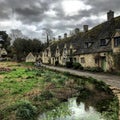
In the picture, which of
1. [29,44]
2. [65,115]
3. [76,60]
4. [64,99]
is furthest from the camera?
[29,44]

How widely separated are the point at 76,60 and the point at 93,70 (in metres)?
11.9

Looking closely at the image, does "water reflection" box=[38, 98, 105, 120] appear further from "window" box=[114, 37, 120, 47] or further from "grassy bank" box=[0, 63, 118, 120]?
"window" box=[114, 37, 120, 47]

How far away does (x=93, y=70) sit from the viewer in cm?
4134

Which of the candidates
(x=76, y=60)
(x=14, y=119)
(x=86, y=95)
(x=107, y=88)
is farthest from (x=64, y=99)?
(x=76, y=60)

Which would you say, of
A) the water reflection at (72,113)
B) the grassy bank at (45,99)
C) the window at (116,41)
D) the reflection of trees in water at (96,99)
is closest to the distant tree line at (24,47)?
the window at (116,41)

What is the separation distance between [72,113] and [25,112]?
9.55 ft

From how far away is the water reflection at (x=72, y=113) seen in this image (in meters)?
14.9

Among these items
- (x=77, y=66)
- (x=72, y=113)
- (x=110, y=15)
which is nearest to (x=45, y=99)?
(x=72, y=113)

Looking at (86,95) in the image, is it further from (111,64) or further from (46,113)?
(111,64)

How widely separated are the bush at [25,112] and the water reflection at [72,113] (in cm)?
49

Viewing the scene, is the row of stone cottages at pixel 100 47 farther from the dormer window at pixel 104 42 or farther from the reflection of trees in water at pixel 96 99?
the reflection of trees in water at pixel 96 99

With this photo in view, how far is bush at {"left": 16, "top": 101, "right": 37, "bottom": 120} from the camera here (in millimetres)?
14289

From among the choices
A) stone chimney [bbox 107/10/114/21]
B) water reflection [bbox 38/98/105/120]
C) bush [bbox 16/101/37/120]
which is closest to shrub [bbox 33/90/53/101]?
water reflection [bbox 38/98/105/120]

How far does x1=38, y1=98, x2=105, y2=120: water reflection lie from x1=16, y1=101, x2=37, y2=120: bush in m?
0.49
